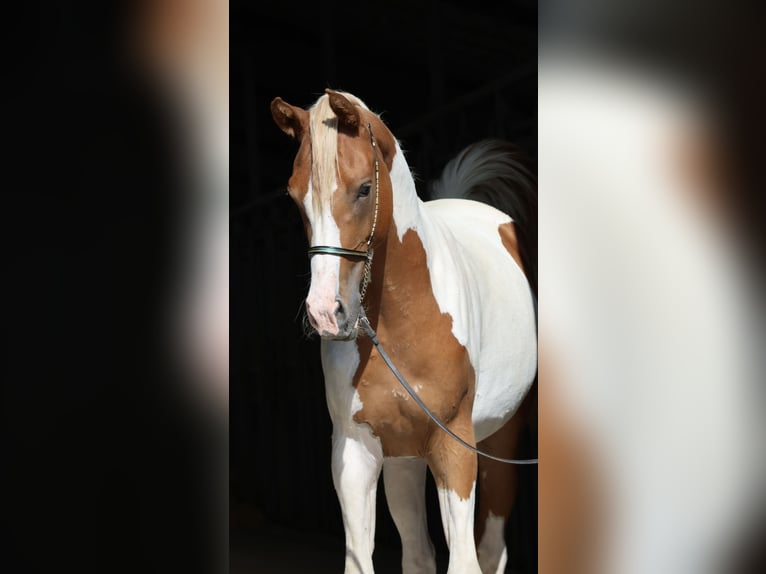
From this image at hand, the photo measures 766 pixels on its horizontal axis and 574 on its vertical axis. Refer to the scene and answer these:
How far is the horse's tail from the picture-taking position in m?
3.89

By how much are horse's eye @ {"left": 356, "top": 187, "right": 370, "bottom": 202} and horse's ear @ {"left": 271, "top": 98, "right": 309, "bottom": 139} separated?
0.26m

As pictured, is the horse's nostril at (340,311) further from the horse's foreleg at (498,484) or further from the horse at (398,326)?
the horse's foreleg at (498,484)

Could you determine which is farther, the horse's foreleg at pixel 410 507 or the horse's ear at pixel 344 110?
the horse's foreleg at pixel 410 507

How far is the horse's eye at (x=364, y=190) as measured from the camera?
114 inches

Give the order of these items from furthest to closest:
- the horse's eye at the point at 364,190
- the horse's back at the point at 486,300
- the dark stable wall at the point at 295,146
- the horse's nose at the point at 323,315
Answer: the dark stable wall at the point at 295,146
the horse's back at the point at 486,300
the horse's eye at the point at 364,190
the horse's nose at the point at 323,315

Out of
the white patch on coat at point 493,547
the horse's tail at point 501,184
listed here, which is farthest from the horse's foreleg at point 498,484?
the horse's tail at point 501,184

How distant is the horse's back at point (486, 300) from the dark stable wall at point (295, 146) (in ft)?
1.27

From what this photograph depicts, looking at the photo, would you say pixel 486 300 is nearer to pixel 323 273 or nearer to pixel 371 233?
pixel 371 233

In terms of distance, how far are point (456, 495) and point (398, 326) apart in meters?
0.57

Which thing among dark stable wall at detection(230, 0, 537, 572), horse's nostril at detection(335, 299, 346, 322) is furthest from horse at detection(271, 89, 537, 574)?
dark stable wall at detection(230, 0, 537, 572)

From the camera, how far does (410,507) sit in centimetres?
356

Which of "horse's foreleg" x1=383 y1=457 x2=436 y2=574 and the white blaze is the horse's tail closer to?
"horse's foreleg" x1=383 y1=457 x2=436 y2=574

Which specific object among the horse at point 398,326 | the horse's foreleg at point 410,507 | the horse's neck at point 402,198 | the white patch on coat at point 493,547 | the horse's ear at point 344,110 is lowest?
the white patch on coat at point 493,547

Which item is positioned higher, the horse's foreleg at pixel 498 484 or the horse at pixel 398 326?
the horse at pixel 398 326
